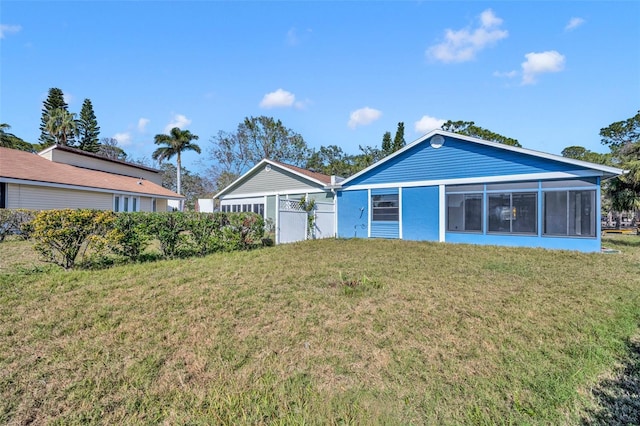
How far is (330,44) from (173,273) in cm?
1051

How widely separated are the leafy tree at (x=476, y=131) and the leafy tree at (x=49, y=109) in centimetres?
4643

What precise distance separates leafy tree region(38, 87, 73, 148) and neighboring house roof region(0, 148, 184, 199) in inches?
736

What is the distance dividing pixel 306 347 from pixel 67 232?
6.04m

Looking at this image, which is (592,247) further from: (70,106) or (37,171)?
(70,106)

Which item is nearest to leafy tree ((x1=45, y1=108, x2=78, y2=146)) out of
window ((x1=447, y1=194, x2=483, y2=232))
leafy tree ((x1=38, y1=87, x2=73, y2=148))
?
leafy tree ((x1=38, y1=87, x2=73, y2=148))

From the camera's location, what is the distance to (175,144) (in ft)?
99.8

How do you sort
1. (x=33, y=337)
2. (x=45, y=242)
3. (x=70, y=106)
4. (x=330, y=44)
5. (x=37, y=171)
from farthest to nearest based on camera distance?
1. (x=70, y=106)
2. (x=37, y=171)
3. (x=330, y=44)
4. (x=45, y=242)
5. (x=33, y=337)

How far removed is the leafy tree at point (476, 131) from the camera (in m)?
37.2

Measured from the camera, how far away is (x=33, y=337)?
336 cm

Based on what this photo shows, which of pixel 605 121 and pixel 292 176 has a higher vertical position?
pixel 605 121

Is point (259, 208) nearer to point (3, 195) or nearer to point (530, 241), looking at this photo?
point (3, 195)

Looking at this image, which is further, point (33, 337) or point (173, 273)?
point (173, 273)

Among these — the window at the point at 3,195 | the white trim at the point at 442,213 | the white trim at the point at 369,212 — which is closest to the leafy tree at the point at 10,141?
the window at the point at 3,195

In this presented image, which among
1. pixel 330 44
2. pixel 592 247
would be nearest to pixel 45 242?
pixel 330 44
